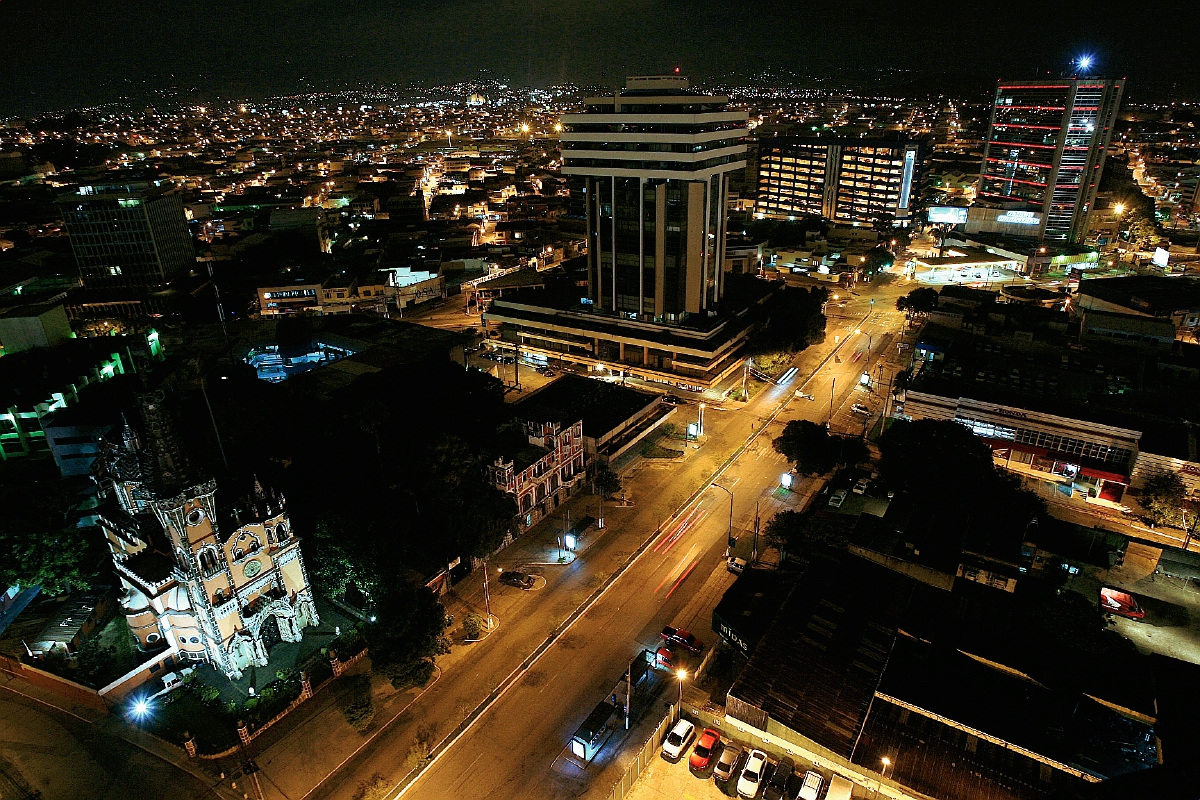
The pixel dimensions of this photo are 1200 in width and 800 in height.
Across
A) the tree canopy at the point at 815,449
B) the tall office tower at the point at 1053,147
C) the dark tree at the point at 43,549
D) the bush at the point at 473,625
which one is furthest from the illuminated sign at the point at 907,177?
the dark tree at the point at 43,549

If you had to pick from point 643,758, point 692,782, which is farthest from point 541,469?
point 692,782

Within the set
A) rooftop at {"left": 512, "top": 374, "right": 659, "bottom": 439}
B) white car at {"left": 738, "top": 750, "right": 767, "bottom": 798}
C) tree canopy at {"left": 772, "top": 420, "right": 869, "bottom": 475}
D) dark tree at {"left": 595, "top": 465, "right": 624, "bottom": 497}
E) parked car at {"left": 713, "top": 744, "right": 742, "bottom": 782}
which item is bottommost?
parked car at {"left": 713, "top": 744, "right": 742, "bottom": 782}

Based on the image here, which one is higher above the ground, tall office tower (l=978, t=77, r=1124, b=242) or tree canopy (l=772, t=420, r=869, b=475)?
tall office tower (l=978, t=77, r=1124, b=242)

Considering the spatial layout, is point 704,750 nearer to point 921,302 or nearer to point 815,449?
point 815,449

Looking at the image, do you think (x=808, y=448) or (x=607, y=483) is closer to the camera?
(x=607, y=483)

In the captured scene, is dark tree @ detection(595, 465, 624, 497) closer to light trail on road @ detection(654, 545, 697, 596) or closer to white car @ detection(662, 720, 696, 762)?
light trail on road @ detection(654, 545, 697, 596)

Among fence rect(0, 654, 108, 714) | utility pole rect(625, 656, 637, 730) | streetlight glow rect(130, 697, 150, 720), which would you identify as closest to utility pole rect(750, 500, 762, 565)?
→ utility pole rect(625, 656, 637, 730)

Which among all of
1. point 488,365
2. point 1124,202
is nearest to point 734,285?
point 488,365
